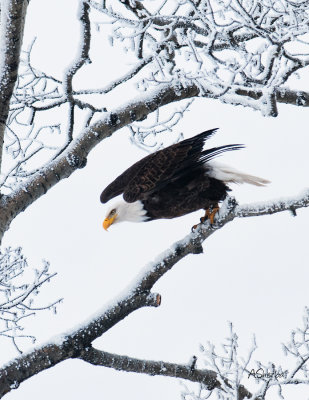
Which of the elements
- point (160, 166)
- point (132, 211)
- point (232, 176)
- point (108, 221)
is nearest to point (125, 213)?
point (132, 211)

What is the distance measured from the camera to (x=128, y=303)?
13.0ft

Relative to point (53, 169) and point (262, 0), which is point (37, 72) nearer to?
point (53, 169)

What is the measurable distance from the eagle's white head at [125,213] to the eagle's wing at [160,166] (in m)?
0.24

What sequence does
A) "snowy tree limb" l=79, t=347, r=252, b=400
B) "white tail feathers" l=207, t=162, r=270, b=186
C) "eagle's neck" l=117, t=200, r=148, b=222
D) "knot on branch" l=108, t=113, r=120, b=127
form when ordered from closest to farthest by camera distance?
1. "snowy tree limb" l=79, t=347, r=252, b=400
2. "knot on branch" l=108, t=113, r=120, b=127
3. "white tail feathers" l=207, t=162, r=270, b=186
4. "eagle's neck" l=117, t=200, r=148, b=222

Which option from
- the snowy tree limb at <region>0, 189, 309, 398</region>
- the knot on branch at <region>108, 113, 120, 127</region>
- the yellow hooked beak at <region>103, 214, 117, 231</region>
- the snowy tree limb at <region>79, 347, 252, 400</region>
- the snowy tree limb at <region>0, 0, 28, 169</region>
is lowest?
the snowy tree limb at <region>79, 347, 252, 400</region>

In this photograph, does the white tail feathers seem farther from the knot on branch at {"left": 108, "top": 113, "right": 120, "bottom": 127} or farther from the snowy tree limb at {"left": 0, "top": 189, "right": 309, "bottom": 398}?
the snowy tree limb at {"left": 0, "top": 189, "right": 309, "bottom": 398}

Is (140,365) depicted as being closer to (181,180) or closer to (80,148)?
(80,148)

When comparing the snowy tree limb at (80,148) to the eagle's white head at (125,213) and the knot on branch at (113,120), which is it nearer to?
the knot on branch at (113,120)

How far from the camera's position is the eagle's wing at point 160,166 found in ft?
17.4

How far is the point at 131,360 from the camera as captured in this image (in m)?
3.99

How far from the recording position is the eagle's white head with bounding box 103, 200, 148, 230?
5785 millimetres

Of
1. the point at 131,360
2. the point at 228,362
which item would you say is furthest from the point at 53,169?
the point at 228,362

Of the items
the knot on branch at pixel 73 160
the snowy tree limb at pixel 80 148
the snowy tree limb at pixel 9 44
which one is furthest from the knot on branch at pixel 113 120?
the snowy tree limb at pixel 9 44

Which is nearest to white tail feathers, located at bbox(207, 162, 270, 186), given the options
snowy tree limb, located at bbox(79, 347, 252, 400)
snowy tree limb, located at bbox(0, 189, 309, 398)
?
snowy tree limb, located at bbox(0, 189, 309, 398)
